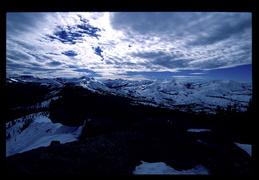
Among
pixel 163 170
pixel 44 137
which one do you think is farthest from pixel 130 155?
pixel 44 137

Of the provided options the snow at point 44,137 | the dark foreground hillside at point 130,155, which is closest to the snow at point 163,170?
the dark foreground hillside at point 130,155

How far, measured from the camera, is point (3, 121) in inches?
89.7

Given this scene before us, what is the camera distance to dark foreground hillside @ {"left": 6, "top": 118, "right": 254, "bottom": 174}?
374cm

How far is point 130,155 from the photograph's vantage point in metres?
5.54

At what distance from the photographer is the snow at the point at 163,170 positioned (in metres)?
4.46

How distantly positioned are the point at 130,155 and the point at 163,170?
5.47ft

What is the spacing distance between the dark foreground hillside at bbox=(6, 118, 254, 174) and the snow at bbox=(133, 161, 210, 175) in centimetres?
19

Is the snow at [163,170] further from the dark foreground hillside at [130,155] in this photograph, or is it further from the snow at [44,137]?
the snow at [44,137]

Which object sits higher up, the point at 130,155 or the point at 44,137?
the point at 130,155

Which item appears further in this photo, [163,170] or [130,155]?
[130,155]

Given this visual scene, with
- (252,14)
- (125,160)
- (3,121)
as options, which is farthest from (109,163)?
(252,14)

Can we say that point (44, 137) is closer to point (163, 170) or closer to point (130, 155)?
point (130, 155)

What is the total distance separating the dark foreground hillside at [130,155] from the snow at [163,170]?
19 centimetres
